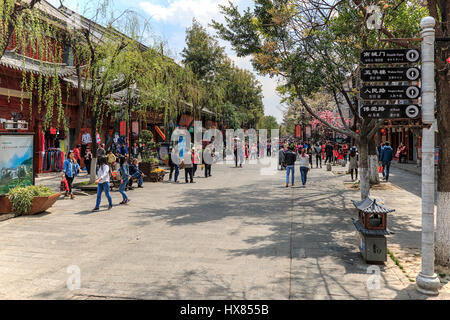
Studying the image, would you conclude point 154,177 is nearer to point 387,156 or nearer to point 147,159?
point 147,159

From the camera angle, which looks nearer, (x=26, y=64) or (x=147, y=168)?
(x=26, y=64)

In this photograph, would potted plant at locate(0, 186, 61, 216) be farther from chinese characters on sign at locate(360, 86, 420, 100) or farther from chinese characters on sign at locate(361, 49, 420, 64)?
chinese characters on sign at locate(361, 49, 420, 64)

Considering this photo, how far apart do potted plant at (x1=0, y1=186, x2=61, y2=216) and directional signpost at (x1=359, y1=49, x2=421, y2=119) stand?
8197mm

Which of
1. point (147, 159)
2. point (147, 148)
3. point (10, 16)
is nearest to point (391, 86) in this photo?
point (10, 16)

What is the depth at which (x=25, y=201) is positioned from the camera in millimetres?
9062

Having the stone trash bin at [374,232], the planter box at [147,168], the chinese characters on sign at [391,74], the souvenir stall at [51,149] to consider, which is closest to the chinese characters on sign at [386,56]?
the chinese characters on sign at [391,74]

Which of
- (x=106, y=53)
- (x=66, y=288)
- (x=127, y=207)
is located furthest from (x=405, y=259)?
(x=106, y=53)

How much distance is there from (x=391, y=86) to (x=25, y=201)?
8.69 metres

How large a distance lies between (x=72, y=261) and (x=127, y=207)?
4.68 meters

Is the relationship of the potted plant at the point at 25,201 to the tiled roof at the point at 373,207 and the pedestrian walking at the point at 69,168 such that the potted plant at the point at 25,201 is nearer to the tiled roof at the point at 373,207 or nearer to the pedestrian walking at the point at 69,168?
the pedestrian walking at the point at 69,168

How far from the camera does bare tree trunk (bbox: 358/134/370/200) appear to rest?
10148 millimetres

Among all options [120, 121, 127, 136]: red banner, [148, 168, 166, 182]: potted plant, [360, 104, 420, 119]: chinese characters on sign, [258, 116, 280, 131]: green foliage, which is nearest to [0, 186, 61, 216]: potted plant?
[148, 168, 166, 182]: potted plant
